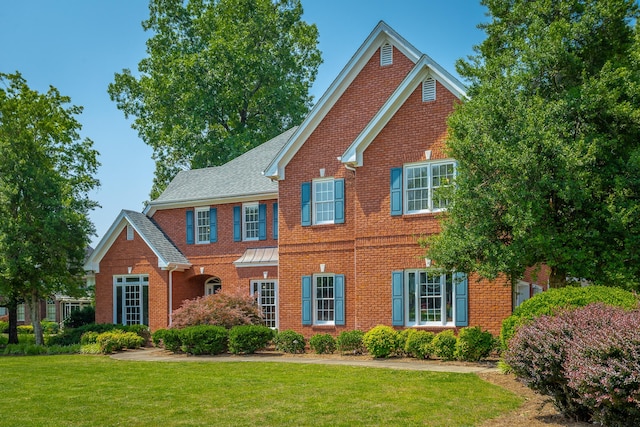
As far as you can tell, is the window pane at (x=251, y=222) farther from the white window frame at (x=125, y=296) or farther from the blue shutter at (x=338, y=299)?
the blue shutter at (x=338, y=299)

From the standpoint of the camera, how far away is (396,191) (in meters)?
22.3

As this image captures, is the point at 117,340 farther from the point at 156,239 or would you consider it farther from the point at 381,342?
the point at 381,342

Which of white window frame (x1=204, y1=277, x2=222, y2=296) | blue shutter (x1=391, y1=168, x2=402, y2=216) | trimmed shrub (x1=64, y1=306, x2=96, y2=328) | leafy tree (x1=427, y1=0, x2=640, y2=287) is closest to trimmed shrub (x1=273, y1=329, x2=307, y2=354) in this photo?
blue shutter (x1=391, y1=168, x2=402, y2=216)

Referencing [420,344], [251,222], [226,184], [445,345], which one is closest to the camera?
[445,345]

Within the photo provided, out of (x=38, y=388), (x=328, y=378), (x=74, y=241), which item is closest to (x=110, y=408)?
(x=38, y=388)

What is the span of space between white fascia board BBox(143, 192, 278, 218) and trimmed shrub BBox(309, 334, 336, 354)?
721 centimetres

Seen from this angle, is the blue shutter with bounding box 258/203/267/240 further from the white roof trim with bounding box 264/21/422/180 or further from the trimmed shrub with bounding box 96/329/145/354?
the trimmed shrub with bounding box 96/329/145/354

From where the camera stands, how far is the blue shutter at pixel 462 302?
20.9 meters

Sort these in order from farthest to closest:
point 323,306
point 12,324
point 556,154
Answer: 1. point 12,324
2. point 323,306
3. point 556,154

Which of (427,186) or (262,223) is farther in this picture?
(262,223)

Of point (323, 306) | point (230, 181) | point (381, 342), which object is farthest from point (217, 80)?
point (381, 342)

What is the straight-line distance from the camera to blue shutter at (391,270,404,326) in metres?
22.0

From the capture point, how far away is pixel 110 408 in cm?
1302

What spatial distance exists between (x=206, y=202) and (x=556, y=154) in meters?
17.5
